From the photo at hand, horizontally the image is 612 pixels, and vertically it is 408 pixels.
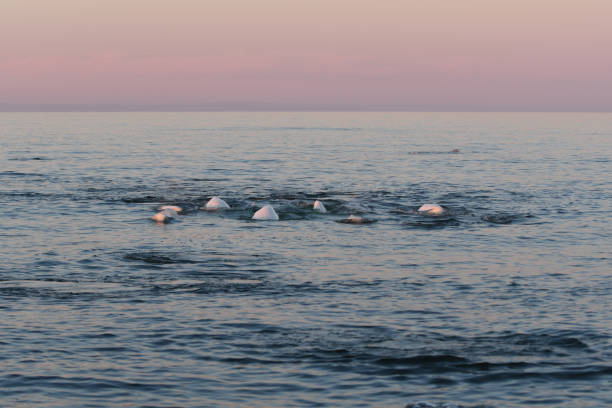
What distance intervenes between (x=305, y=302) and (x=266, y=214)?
18012 mm

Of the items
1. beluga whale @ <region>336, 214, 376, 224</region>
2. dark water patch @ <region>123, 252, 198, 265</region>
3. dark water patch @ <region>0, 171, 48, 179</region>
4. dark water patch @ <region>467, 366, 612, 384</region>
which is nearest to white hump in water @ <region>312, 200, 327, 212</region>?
beluga whale @ <region>336, 214, 376, 224</region>

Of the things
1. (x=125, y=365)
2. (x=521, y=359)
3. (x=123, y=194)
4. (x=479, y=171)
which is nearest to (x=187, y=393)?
(x=125, y=365)

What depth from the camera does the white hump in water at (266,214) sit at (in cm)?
4172

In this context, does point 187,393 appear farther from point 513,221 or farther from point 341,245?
point 513,221

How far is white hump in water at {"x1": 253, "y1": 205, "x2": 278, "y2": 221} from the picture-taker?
137 feet

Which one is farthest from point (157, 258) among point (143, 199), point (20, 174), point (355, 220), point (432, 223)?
point (20, 174)

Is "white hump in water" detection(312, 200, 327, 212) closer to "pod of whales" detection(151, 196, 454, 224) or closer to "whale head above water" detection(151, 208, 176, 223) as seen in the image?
"pod of whales" detection(151, 196, 454, 224)

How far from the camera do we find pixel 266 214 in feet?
137

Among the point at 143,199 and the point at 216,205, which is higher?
the point at 216,205

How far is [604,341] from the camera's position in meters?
20.3

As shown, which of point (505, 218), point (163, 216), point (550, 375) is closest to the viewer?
point (550, 375)

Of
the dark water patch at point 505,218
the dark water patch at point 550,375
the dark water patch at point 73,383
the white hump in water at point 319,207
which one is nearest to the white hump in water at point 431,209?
the dark water patch at point 505,218

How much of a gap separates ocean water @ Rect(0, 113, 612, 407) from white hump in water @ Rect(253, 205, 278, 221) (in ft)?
2.27

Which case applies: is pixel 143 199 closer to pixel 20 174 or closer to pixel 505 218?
pixel 505 218
